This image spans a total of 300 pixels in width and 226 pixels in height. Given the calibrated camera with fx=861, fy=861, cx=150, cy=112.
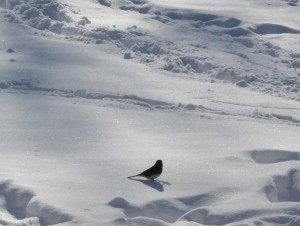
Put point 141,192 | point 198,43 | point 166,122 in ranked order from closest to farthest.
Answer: point 141,192, point 166,122, point 198,43

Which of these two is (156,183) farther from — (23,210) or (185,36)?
(185,36)

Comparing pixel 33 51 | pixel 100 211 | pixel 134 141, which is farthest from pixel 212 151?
pixel 33 51

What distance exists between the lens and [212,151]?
25.0ft

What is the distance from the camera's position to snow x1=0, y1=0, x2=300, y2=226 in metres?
6.33

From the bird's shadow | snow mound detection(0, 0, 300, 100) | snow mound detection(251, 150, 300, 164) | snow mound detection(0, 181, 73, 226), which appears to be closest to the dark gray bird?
the bird's shadow

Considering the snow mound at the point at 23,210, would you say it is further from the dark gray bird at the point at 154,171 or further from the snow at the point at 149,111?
the dark gray bird at the point at 154,171

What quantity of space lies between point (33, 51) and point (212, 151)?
4039 mm

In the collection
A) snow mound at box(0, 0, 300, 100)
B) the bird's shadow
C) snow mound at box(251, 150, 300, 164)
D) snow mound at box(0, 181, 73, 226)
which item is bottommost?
snow mound at box(0, 181, 73, 226)

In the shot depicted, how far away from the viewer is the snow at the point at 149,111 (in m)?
6.33

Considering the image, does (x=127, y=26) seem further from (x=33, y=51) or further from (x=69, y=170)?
(x=69, y=170)

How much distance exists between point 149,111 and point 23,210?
118 inches

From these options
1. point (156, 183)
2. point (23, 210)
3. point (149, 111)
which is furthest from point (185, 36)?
point (23, 210)

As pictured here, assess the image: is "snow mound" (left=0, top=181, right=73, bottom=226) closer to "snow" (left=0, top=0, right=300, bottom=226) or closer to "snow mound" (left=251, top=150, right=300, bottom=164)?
"snow" (left=0, top=0, right=300, bottom=226)

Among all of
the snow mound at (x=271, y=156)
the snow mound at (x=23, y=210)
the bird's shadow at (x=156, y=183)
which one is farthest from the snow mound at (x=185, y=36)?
the snow mound at (x=23, y=210)
